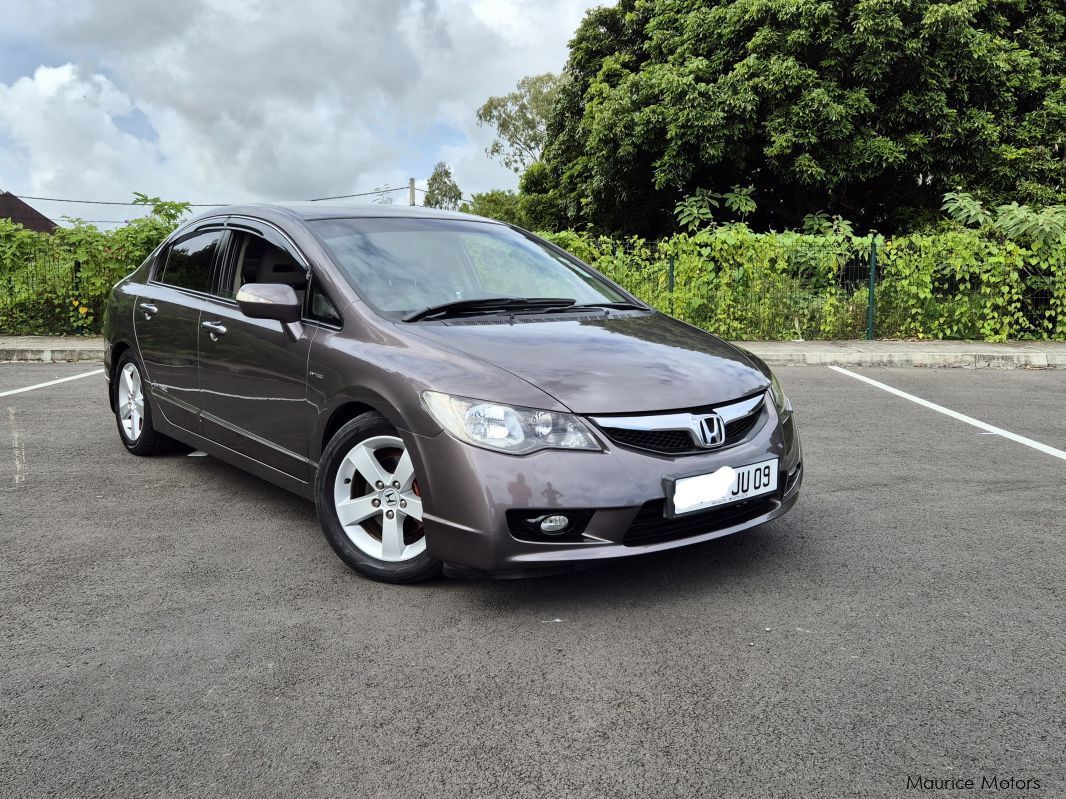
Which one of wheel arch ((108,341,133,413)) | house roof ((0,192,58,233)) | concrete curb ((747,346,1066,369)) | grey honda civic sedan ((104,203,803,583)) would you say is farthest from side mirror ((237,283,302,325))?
house roof ((0,192,58,233))

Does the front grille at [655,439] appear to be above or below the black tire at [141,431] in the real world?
above

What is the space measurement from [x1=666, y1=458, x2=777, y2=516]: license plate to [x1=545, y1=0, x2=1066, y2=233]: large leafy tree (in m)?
16.5

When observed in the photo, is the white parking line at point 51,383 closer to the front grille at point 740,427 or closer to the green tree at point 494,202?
the front grille at point 740,427

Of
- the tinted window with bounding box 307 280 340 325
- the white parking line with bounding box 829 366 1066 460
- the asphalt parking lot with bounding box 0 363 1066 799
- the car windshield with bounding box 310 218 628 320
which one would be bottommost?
the asphalt parking lot with bounding box 0 363 1066 799

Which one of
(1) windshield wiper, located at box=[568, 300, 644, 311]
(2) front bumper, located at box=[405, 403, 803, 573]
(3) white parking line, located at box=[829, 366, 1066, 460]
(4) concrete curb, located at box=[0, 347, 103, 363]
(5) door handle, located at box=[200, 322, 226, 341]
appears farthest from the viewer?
(4) concrete curb, located at box=[0, 347, 103, 363]

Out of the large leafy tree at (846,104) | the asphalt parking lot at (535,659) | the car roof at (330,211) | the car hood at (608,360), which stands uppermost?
the large leafy tree at (846,104)

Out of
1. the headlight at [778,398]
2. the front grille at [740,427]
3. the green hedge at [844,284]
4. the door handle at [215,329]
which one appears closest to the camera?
the front grille at [740,427]

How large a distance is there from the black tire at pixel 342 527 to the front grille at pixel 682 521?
0.79m

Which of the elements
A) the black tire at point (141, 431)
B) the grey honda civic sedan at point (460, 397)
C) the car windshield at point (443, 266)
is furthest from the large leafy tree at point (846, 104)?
the grey honda civic sedan at point (460, 397)

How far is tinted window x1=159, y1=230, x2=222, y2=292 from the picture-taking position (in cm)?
512

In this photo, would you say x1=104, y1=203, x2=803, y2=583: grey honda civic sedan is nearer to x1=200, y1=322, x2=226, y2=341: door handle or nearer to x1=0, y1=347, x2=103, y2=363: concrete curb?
x1=200, y1=322, x2=226, y2=341: door handle

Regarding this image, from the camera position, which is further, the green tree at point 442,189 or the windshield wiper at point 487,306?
the green tree at point 442,189

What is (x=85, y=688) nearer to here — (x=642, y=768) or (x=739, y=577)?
(x=642, y=768)

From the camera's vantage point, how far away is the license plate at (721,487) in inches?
133
